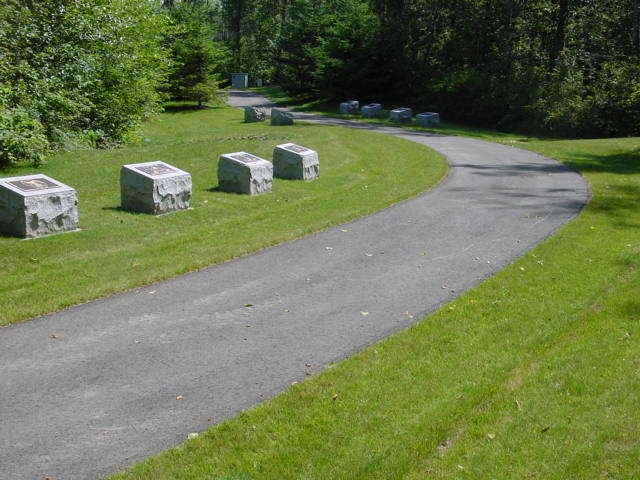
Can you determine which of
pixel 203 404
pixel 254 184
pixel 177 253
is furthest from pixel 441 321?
pixel 254 184

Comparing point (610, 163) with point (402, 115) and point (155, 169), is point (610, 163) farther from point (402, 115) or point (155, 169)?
point (402, 115)

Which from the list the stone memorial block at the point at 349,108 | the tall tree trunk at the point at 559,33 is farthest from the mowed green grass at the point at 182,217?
the tall tree trunk at the point at 559,33

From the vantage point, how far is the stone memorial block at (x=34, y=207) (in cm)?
1045

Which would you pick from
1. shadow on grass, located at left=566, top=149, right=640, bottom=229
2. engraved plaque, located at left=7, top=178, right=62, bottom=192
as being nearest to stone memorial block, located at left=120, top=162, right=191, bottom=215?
engraved plaque, located at left=7, top=178, right=62, bottom=192

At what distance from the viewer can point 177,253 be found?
1030 cm

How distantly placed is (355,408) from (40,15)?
1828 cm

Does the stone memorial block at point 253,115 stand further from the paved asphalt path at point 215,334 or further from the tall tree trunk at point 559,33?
the paved asphalt path at point 215,334

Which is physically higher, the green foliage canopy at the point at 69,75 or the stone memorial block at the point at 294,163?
the green foliage canopy at the point at 69,75

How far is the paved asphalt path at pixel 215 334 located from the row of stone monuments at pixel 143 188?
2.93m

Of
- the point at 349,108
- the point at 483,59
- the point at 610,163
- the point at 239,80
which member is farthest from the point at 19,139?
the point at 239,80

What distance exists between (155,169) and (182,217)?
110cm

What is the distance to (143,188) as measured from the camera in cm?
1237

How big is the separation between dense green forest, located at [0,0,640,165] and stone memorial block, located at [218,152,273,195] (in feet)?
16.5

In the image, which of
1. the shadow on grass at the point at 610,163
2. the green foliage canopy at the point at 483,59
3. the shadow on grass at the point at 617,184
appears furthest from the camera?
the green foliage canopy at the point at 483,59
